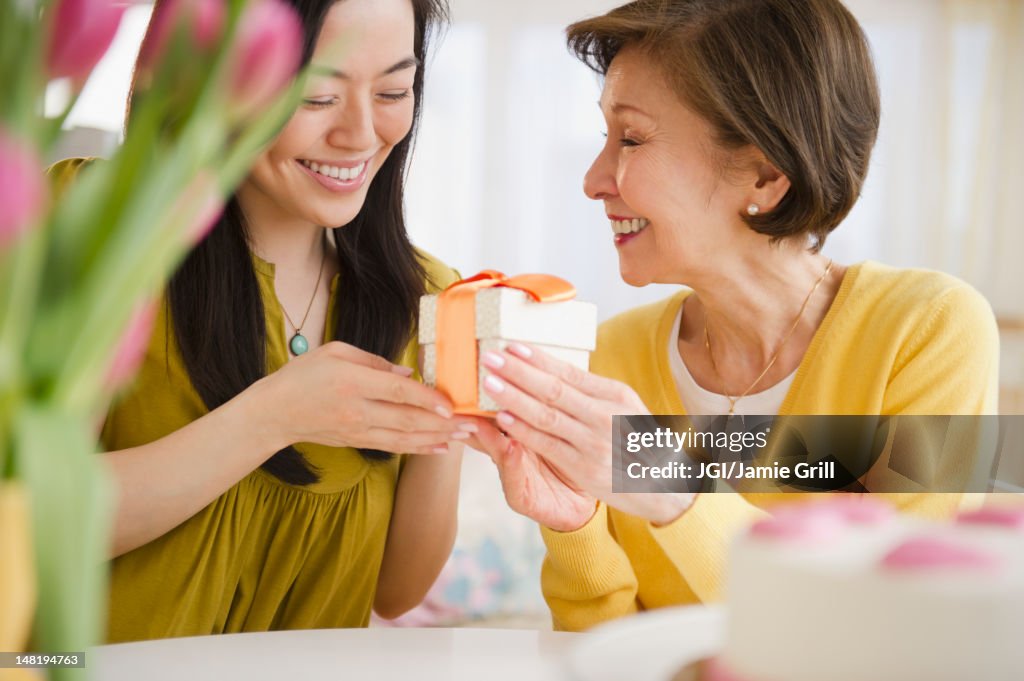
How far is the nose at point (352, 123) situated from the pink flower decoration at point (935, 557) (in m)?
1.04

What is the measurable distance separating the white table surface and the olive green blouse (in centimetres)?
42

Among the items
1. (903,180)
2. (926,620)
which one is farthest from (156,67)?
(903,180)

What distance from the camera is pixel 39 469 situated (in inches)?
15.8

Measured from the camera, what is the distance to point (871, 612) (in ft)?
1.53

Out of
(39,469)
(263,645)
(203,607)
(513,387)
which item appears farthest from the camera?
(203,607)

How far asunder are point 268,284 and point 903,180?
11.9ft

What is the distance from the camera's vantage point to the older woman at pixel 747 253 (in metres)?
1.36

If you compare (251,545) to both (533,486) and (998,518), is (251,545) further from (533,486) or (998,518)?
(998,518)

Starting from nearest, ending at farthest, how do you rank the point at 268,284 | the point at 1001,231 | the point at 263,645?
the point at 263,645 → the point at 268,284 → the point at 1001,231

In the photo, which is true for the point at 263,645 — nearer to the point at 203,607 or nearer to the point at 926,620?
the point at 203,607

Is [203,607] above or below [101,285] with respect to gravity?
below

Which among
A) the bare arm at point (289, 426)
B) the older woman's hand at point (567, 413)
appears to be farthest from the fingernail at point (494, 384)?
the bare arm at point (289, 426)

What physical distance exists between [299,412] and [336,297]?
1.35ft

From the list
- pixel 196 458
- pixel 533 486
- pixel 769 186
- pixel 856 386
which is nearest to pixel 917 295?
pixel 856 386
